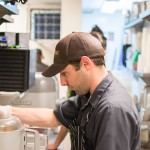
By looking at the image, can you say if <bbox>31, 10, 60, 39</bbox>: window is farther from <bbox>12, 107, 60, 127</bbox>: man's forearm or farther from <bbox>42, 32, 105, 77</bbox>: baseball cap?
<bbox>42, 32, 105, 77</bbox>: baseball cap

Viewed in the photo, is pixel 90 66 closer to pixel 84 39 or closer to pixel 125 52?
pixel 84 39

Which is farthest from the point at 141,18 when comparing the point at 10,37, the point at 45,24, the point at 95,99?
A: the point at 45,24

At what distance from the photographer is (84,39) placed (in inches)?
51.6

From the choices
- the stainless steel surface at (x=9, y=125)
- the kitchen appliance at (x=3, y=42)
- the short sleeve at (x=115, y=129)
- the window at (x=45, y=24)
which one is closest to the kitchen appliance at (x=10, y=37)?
the kitchen appliance at (x=3, y=42)

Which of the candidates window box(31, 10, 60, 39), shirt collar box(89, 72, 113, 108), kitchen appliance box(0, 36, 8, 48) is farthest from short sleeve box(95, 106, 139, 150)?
window box(31, 10, 60, 39)

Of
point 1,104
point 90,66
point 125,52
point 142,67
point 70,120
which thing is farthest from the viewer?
point 125,52

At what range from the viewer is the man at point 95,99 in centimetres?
112

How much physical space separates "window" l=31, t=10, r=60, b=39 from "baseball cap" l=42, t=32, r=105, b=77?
3512mm

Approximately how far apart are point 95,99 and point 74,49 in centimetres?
25

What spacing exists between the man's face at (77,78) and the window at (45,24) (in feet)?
11.5

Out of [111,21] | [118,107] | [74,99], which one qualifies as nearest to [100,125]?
[118,107]

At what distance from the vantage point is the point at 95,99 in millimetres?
1309

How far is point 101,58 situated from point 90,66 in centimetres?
8

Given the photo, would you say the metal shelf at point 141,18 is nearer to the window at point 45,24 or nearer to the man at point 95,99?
the man at point 95,99
